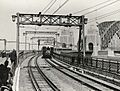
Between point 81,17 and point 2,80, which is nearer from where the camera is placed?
point 2,80

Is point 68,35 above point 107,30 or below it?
above

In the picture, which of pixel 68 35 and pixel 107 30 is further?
pixel 68 35

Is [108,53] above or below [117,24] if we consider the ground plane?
below

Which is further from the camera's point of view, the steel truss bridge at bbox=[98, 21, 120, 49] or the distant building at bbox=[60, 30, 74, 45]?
the distant building at bbox=[60, 30, 74, 45]

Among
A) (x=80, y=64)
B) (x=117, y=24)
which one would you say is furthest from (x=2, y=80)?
(x=117, y=24)

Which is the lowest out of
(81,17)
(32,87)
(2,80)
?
(32,87)

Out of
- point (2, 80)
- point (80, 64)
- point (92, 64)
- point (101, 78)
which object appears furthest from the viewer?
point (80, 64)

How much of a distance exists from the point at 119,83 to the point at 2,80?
10526 mm

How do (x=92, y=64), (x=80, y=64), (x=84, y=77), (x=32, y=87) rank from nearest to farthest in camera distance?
(x=32, y=87), (x=84, y=77), (x=92, y=64), (x=80, y=64)

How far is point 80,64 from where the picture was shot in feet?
116

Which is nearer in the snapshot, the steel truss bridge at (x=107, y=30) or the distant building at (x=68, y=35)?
the steel truss bridge at (x=107, y=30)

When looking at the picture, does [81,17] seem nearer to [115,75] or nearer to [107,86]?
[115,75]

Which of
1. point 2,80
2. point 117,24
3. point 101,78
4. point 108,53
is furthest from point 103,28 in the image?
point 2,80

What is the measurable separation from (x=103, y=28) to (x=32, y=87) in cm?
5373
